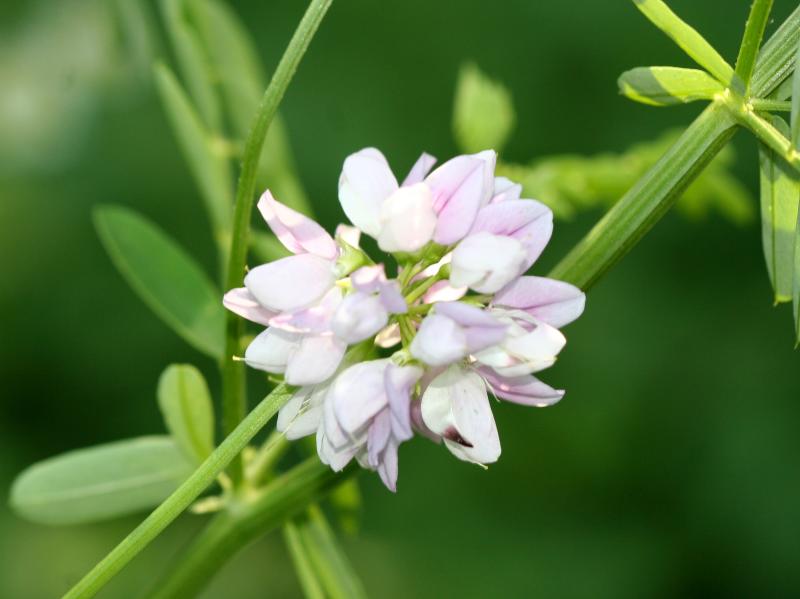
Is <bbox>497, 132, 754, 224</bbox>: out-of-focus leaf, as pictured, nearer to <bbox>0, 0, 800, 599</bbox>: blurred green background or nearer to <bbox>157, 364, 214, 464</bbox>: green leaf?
<bbox>157, 364, 214, 464</bbox>: green leaf

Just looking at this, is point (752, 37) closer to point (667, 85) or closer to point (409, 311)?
point (667, 85)

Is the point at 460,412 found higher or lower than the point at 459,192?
lower

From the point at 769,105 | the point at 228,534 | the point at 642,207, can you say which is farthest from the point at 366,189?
the point at 228,534

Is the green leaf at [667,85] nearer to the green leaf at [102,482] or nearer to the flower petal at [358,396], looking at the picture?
the flower petal at [358,396]

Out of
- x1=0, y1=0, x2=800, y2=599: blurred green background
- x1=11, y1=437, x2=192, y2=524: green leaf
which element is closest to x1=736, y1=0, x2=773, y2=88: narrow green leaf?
x1=11, y1=437, x2=192, y2=524: green leaf

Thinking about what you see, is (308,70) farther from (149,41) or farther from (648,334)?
(149,41)

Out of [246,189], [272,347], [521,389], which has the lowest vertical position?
[521,389]
